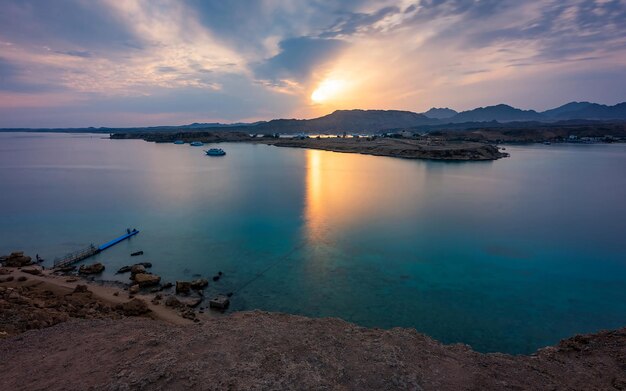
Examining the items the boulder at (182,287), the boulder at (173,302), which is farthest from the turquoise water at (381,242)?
the boulder at (173,302)

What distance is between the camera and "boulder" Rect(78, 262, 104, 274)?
1631 cm

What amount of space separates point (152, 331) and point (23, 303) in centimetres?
597

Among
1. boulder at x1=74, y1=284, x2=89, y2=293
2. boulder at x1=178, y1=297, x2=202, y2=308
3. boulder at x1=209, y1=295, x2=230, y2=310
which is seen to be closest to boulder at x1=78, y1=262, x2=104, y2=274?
boulder at x1=74, y1=284, x2=89, y2=293

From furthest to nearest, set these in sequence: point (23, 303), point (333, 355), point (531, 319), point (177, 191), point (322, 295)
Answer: point (177, 191) < point (322, 295) < point (531, 319) < point (23, 303) < point (333, 355)

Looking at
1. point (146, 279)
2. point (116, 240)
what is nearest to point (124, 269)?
point (146, 279)

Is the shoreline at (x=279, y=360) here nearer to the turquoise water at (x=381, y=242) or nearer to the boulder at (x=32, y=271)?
the turquoise water at (x=381, y=242)

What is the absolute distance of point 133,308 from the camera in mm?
12188

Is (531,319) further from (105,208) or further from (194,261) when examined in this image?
(105,208)

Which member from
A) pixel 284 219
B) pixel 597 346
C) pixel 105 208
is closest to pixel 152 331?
pixel 597 346

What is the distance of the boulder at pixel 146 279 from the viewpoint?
14.8m

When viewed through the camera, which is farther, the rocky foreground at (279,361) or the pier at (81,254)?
the pier at (81,254)

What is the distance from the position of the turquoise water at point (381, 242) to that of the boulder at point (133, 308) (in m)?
3.46

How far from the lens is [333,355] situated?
27.7 feet

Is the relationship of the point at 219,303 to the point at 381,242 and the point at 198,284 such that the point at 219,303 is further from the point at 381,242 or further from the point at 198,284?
the point at 381,242
